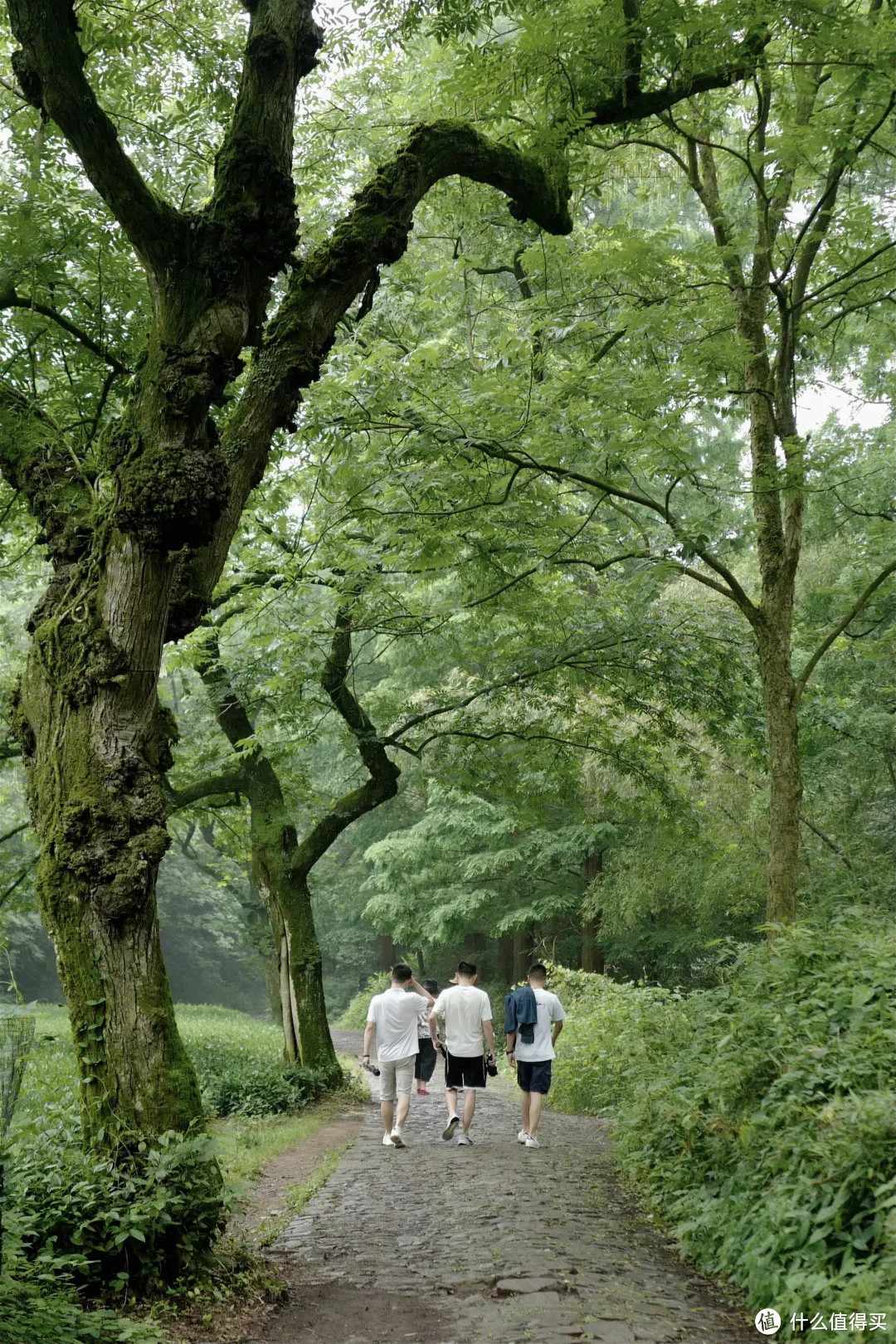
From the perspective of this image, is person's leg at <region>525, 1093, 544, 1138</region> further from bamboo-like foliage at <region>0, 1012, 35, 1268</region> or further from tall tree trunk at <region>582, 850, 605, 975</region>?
tall tree trunk at <region>582, 850, 605, 975</region>

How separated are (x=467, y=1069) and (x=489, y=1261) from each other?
4396 mm

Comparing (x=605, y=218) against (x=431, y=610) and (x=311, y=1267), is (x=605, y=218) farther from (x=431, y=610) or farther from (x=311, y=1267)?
(x=311, y=1267)

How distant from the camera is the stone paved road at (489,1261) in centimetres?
474

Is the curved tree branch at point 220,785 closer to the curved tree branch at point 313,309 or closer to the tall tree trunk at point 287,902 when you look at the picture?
the tall tree trunk at point 287,902

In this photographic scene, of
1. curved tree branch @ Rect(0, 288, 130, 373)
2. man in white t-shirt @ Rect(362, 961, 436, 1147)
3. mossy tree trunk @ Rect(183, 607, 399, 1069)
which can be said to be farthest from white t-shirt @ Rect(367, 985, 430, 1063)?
curved tree branch @ Rect(0, 288, 130, 373)

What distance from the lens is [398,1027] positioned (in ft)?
32.8

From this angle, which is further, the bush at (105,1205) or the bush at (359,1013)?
the bush at (359,1013)

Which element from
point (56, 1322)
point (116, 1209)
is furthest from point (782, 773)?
point (56, 1322)

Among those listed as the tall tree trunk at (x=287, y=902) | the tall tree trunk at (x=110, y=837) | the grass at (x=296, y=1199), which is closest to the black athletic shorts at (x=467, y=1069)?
the grass at (x=296, y=1199)

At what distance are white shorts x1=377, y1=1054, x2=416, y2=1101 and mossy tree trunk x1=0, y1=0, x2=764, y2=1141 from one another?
499 centimetres

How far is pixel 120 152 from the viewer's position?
555 centimetres

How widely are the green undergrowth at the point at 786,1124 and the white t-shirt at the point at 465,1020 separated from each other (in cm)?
162

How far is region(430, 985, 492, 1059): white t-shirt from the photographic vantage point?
10055 mm

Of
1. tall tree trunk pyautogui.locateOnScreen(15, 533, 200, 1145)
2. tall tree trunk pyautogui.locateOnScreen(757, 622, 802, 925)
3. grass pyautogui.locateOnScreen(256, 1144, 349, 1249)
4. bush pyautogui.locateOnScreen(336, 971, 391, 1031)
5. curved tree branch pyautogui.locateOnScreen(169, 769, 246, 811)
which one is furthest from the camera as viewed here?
bush pyautogui.locateOnScreen(336, 971, 391, 1031)
